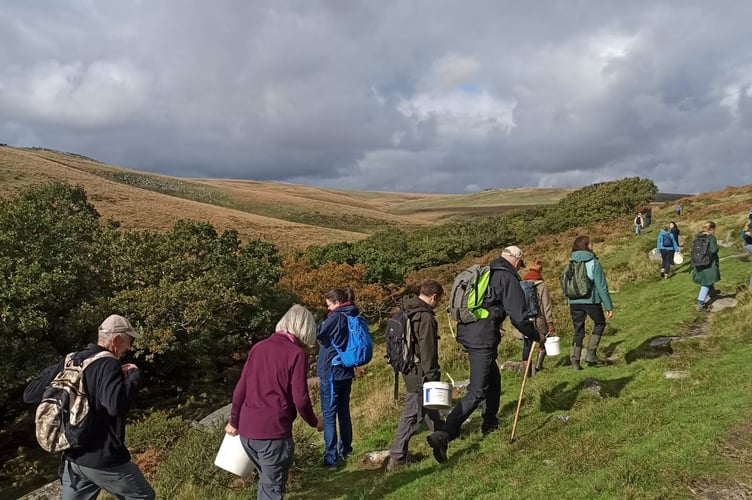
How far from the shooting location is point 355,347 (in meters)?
6.54

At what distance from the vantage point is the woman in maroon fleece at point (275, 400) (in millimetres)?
4379

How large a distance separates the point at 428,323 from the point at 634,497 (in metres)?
2.68

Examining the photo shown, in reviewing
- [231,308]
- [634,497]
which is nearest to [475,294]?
[634,497]

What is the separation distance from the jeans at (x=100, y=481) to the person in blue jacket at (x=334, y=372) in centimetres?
272

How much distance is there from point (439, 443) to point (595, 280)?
4068 millimetres

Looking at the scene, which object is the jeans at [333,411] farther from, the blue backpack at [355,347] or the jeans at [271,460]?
the jeans at [271,460]

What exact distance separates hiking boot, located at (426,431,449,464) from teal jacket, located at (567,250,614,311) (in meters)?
3.78

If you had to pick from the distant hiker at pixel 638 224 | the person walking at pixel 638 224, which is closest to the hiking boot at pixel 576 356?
the person walking at pixel 638 224

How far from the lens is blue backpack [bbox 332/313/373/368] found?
6535mm

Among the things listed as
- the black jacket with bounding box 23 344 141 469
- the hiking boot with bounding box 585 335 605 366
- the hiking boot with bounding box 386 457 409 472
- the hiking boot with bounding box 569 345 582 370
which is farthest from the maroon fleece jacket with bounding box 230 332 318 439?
the hiking boot with bounding box 585 335 605 366

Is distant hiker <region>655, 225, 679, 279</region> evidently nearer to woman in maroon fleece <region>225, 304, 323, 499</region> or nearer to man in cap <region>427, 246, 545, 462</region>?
man in cap <region>427, 246, 545, 462</region>

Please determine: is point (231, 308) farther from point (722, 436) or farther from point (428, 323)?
point (722, 436)

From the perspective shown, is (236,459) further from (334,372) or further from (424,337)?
(424,337)

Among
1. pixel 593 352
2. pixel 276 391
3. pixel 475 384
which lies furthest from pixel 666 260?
pixel 276 391
